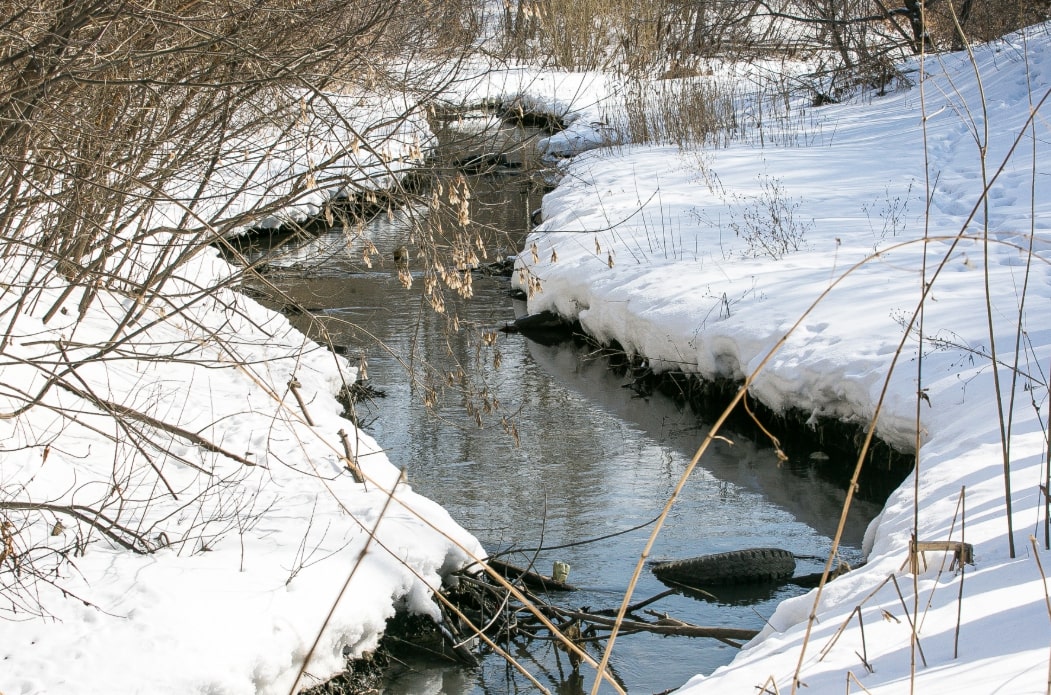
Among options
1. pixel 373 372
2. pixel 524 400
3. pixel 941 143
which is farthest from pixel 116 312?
pixel 941 143

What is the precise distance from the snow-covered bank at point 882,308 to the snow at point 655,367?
0.02 m

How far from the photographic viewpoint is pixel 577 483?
653cm

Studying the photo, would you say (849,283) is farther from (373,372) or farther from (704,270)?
(373,372)

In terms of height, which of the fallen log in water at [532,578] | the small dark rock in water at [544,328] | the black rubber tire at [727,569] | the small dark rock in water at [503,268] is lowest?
the black rubber tire at [727,569]

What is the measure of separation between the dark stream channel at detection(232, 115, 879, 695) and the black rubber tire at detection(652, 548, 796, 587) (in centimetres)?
9

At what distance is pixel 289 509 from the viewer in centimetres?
503

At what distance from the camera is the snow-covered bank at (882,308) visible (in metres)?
2.82

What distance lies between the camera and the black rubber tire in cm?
524

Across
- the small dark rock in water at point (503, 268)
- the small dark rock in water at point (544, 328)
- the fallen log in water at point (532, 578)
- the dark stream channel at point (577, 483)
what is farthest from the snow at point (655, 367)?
the small dark rock in water at point (503, 268)

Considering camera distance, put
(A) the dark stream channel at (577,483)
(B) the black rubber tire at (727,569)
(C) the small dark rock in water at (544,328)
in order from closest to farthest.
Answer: (A) the dark stream channel at (577,483) → (B) the black rubber tire at (727,569) → (C) the small dark rock in water at (544,328)

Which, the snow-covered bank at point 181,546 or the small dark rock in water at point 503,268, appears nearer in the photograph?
the snow-covered bank at point 181,546

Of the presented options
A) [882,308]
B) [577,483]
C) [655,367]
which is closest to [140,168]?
[577,483]

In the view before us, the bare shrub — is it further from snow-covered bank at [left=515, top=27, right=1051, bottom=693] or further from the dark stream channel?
snow-covered bank at [left=515, top=27, right=1051, bottom=693]

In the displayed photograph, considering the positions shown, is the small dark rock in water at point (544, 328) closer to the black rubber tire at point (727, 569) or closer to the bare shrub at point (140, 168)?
the bare shrub at point (140, 168)
